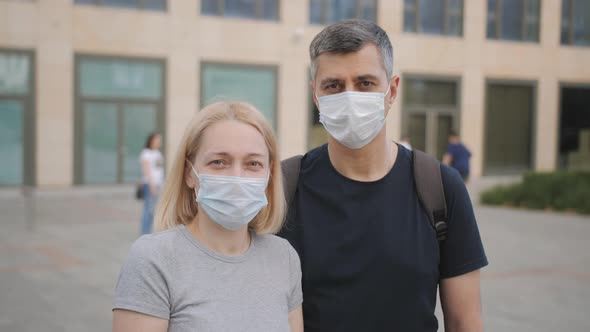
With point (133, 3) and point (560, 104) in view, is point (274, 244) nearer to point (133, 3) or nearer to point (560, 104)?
point (133, 3)

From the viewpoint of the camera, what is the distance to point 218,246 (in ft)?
7.41

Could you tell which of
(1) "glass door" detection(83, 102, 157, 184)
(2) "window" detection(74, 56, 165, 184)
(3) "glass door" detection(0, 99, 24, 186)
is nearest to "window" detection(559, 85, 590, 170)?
(2) "window" detection(74, 56, 165, 184)

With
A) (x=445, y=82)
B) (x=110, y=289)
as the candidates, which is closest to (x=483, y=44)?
(x=445, y=82)

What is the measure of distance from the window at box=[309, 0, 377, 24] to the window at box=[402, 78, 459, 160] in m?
3.23

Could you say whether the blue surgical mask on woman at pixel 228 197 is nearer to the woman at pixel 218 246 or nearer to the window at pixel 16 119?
the woman at pixel 218 246

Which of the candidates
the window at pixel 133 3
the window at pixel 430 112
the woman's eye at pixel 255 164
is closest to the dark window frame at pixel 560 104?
the window at pixel 430 112

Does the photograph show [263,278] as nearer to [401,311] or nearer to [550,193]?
[401,311]

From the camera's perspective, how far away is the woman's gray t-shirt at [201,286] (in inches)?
80.6

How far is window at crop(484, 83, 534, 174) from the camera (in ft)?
93.9

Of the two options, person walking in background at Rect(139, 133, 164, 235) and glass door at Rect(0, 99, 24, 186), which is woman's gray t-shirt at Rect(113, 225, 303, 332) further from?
glass door at Rect(0, 99, 24, 186)

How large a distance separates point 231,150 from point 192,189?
291mm

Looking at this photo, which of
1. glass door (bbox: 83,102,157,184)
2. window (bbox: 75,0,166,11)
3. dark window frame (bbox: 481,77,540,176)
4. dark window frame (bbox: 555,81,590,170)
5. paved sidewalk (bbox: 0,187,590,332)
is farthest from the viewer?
dark window frame (bbox: 555,81,590,170)

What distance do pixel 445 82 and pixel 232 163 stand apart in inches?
1047

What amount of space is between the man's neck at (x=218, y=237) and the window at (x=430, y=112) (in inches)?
985
